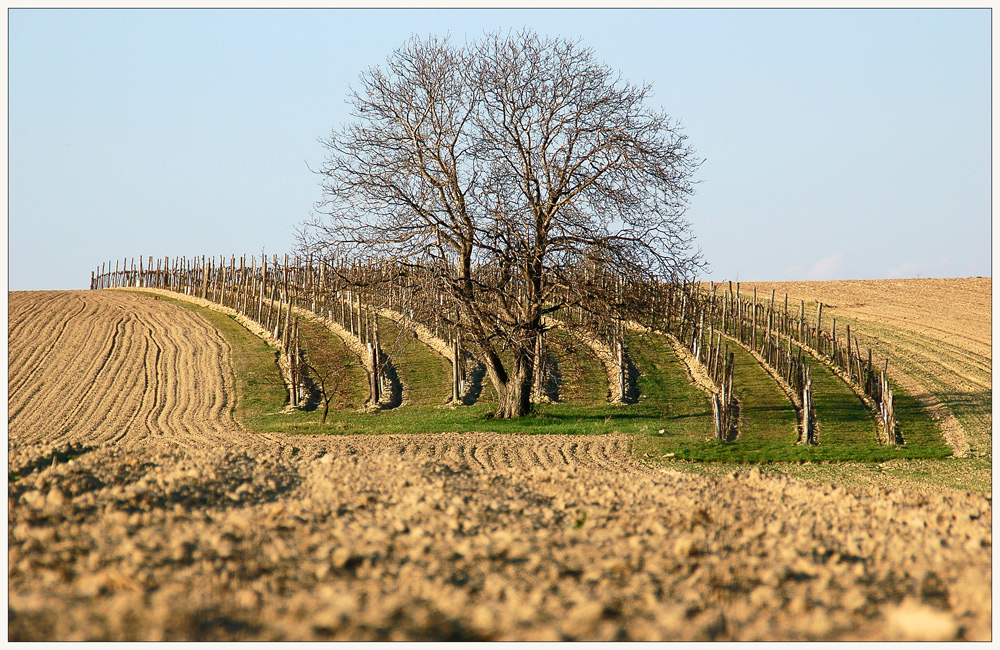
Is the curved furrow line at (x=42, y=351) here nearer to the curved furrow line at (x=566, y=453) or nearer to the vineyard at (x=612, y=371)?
the vineyard at (x=612, y=371)

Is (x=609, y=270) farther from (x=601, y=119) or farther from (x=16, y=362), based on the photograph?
(x=16, y=362)

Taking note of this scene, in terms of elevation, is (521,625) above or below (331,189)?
below

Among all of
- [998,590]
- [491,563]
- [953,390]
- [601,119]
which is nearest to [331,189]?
[601,119]

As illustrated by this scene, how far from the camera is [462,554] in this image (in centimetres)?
470

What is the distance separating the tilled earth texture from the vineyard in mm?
7080

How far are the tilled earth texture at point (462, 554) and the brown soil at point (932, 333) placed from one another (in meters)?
10.8

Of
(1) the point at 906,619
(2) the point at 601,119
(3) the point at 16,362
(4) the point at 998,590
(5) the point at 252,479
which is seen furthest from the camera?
(3) the point at 16,362

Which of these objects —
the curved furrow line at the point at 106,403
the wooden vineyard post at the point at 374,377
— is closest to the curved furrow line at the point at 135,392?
the curved furrow line at the point at 106,403

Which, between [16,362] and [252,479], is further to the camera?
[16,362]

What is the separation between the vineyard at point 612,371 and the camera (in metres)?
17.1

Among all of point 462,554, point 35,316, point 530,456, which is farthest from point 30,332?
point 462,554

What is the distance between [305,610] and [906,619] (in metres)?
2.69

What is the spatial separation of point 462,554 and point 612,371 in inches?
804

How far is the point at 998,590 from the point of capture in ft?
12.6
